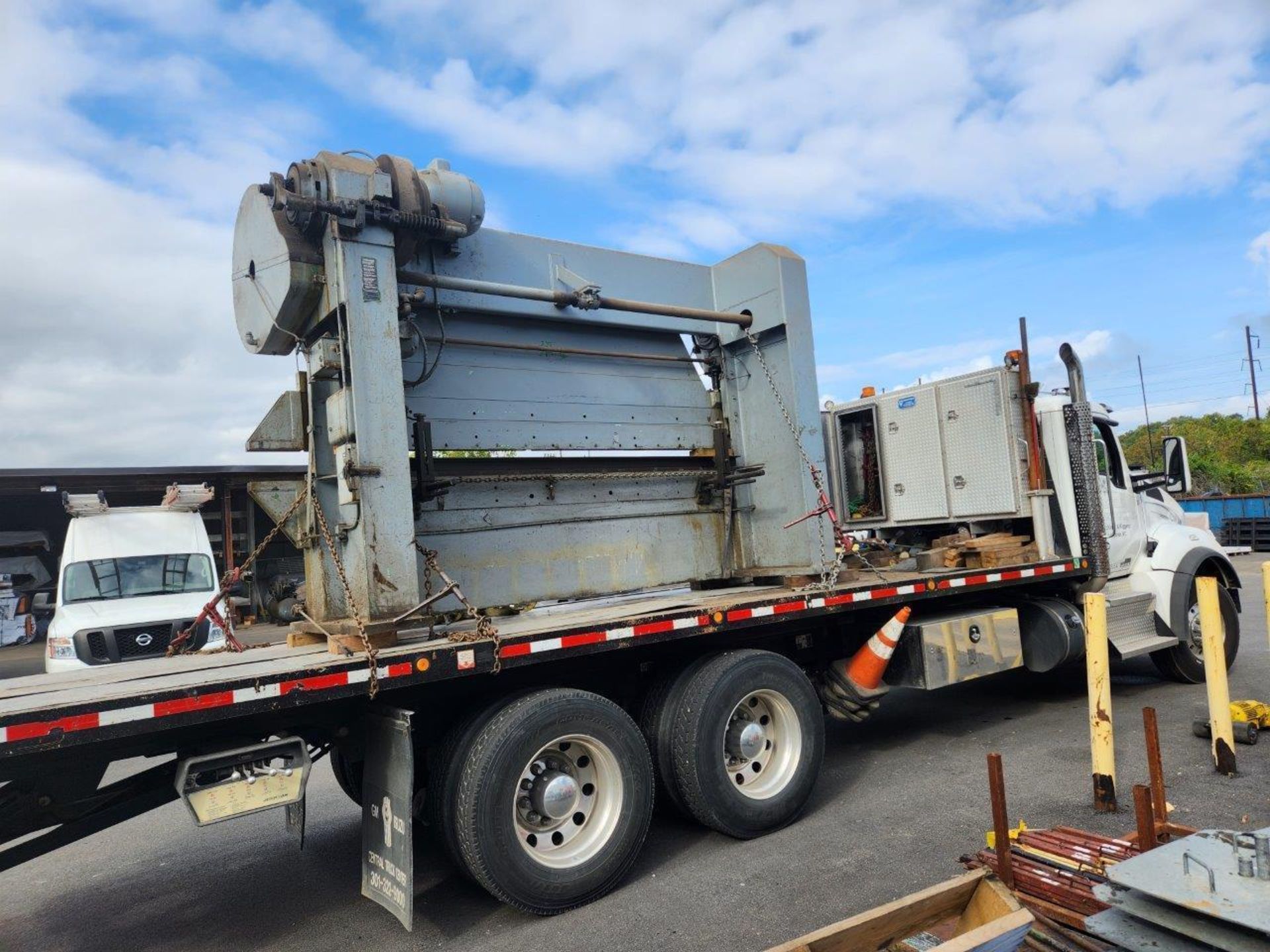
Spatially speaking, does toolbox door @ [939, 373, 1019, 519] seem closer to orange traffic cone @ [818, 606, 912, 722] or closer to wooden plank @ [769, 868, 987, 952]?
orange traffic cone @ [818, 606, 912, 722]

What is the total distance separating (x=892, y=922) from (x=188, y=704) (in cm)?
263

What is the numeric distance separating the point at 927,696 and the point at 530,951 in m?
5.50

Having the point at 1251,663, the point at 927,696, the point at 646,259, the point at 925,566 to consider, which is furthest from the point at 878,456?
the point at 1251,663

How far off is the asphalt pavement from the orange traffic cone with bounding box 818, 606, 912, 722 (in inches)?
17.3

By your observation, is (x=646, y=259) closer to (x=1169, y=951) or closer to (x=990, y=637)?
(x=990, y=637)

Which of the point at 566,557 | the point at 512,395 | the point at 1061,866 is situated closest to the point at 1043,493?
the point at 566,557

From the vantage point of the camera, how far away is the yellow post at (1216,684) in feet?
16.8

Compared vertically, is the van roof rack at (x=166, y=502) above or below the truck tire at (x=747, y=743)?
above

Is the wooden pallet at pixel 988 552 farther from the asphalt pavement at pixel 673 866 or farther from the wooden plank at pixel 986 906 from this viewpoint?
the wooden plank at pixel 986 906

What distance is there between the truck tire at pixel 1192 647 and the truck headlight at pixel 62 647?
11626mm

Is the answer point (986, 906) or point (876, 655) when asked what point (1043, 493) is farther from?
point (986, 906)

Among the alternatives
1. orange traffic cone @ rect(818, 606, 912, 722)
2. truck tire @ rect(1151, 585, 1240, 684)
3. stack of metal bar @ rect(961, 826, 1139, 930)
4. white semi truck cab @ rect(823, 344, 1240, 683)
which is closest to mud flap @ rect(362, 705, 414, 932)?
stack of metal bar @ rect(961, 826, 1139, 930)

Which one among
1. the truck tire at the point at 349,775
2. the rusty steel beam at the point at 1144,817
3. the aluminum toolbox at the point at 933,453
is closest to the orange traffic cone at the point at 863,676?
the aluminum toolbox at the point at 933,453

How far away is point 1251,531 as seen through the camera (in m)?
22.6
